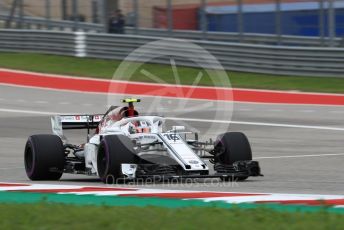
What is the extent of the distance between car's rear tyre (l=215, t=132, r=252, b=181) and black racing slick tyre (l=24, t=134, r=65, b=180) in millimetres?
2175

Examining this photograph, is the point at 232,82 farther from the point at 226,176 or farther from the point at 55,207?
the point at 55,207

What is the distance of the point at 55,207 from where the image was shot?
30.5 ft

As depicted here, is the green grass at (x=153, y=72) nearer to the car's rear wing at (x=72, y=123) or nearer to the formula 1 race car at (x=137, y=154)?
the car's rear wing at (x=72, y=123)

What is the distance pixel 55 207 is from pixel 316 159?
25.6ft

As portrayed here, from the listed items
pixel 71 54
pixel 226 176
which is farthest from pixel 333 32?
pixel 226 176

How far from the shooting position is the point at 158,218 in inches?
335

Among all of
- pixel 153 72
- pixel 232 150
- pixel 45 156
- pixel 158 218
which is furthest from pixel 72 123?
pixel 153 72

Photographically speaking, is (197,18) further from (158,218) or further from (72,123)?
(158,218)

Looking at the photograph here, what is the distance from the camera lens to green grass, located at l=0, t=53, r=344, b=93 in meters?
28.8

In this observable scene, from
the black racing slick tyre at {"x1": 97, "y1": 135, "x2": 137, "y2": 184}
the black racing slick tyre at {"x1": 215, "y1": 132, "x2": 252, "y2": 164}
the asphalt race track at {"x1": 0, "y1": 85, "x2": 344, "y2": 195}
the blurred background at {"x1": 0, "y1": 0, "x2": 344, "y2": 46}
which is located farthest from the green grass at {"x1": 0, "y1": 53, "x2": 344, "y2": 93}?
the black racing slick tyre at {"x1": 97, "y1": 135, "x2": 137, "y2": 184}

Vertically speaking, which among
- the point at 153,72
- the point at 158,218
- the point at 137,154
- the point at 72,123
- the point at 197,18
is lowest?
the point at 158,218

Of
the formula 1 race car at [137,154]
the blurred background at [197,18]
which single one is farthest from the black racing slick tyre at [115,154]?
the blurred background at [197,18]

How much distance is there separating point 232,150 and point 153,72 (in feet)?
61.0

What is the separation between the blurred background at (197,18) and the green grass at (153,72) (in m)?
1.31
